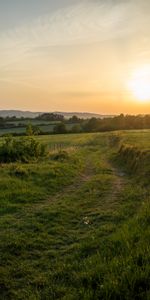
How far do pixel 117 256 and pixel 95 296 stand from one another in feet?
5.87

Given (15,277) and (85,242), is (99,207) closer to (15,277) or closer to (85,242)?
(85,242)

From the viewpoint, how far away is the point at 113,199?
1641 cm

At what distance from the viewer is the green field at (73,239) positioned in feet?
23.4

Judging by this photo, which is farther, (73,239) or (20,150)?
(20,150)

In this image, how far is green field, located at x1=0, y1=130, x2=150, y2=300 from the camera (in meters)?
7.12

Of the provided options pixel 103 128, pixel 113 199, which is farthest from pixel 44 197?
pixel 103 128

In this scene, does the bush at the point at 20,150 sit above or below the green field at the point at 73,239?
above

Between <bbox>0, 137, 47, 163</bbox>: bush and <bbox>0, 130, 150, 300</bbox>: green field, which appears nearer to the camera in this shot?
<bbox>0, 130, 150, 300</bbox>: green field

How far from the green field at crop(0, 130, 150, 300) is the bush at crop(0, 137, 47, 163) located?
9509 mm

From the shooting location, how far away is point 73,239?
10883mm

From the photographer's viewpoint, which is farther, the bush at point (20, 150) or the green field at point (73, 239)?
the bush at point (20, 150)

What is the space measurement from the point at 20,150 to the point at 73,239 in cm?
2143

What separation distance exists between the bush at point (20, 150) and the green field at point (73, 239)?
31.2 feet

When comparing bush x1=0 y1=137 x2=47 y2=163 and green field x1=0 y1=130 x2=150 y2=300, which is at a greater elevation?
bush x1=0 y1=137 x2=47 y2=163
